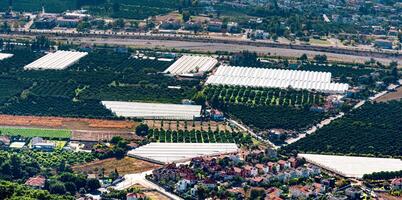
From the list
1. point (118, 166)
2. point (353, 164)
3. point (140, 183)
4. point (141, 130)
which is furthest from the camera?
point (141, 130)

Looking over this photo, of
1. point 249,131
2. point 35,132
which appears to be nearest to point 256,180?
point 249,131

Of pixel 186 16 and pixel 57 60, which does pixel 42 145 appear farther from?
pixel 186 16

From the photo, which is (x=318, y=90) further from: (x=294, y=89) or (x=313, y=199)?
(x=313, y=199)

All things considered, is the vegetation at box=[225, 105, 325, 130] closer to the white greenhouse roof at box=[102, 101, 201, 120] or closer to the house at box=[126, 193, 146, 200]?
the white greenhouse roof at box=[102, 101, 201, 120]

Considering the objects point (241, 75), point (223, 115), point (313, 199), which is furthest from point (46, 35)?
point (313, 199)

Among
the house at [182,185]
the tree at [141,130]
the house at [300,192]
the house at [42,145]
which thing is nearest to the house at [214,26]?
the tree at [141,130]

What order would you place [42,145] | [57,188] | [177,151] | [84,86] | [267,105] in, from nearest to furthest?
[57,188], [177,151], [42,145], [267,105], [84,86]

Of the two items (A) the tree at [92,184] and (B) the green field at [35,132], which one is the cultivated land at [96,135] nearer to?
(B) the green field at [35,132]
